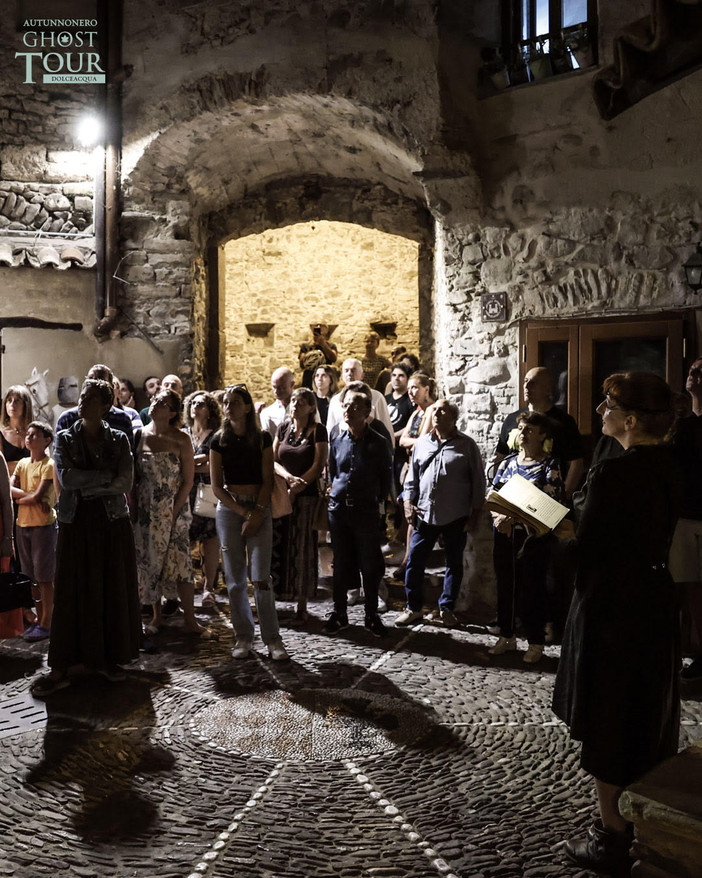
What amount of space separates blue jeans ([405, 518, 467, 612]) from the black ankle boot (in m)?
3.29

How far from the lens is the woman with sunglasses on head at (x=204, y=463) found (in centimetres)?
637

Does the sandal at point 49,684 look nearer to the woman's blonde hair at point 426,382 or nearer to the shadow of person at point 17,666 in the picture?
the shadow of person at point 17,666

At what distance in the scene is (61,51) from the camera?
804 cm

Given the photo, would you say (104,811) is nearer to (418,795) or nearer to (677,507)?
(418,795)

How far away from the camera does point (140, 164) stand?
8031 mm

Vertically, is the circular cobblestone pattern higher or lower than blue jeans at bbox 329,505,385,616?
lower

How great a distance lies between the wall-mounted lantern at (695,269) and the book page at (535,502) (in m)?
3.66

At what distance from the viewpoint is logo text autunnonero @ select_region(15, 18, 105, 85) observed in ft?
26.3

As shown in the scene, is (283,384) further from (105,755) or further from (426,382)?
(105,755)

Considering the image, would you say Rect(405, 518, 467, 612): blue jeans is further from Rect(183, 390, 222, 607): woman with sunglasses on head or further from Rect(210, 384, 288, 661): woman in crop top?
Rect(183, 390, 222, 607): woman with sunglasses on head

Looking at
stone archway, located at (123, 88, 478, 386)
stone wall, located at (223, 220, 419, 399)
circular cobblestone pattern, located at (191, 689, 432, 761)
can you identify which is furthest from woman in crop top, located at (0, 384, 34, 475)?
stone wall, located at (223, 220, 419, 399)

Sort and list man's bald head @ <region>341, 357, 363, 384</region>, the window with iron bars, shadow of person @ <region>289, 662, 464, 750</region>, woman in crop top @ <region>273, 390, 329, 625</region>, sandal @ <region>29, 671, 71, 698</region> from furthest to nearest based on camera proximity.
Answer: man's bald head @ <region>341, 357, 363, 384</region> → the window with iron bars → woman in crop top @ <region>273, 390, 329, 625</region> → sandal @ <region>29, 671, 71, 698</region> → shadow of person @ <region>289, 662, 464, 750</region>

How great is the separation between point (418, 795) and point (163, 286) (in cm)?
623

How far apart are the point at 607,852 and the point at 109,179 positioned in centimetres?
747
